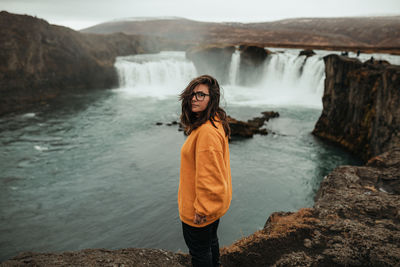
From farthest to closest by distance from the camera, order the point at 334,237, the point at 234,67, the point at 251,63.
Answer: the point at 234,67, the point at 251,63, the point at 334,237

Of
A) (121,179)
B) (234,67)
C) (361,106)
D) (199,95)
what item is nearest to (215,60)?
(234,67)

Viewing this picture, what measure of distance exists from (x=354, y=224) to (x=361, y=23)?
8930cm

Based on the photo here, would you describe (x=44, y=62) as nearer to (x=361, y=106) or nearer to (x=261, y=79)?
(x=261, y=79)

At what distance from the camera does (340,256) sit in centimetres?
393

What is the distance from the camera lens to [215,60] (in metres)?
42.6

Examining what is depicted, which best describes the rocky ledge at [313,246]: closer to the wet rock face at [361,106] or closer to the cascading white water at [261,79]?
the wet rock face at [361,106]

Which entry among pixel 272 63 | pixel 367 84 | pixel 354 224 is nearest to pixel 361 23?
pixel 272 63

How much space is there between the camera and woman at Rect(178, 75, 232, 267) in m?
2.48

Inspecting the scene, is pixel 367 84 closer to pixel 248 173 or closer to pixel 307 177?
pixel 307 177

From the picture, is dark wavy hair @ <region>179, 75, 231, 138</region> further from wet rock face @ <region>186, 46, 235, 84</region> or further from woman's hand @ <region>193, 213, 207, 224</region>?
wet rock face @ <region>186, 46, 235, 84</region>

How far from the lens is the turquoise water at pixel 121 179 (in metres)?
8.80

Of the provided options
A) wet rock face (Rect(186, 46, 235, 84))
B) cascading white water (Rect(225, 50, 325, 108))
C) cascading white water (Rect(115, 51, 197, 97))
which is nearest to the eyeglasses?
cascading white water (Rect(225, 50, 325, 108))

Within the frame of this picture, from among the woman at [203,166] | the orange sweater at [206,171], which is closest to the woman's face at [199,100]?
the woman at [203,166]

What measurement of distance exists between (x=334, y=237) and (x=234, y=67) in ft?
127
